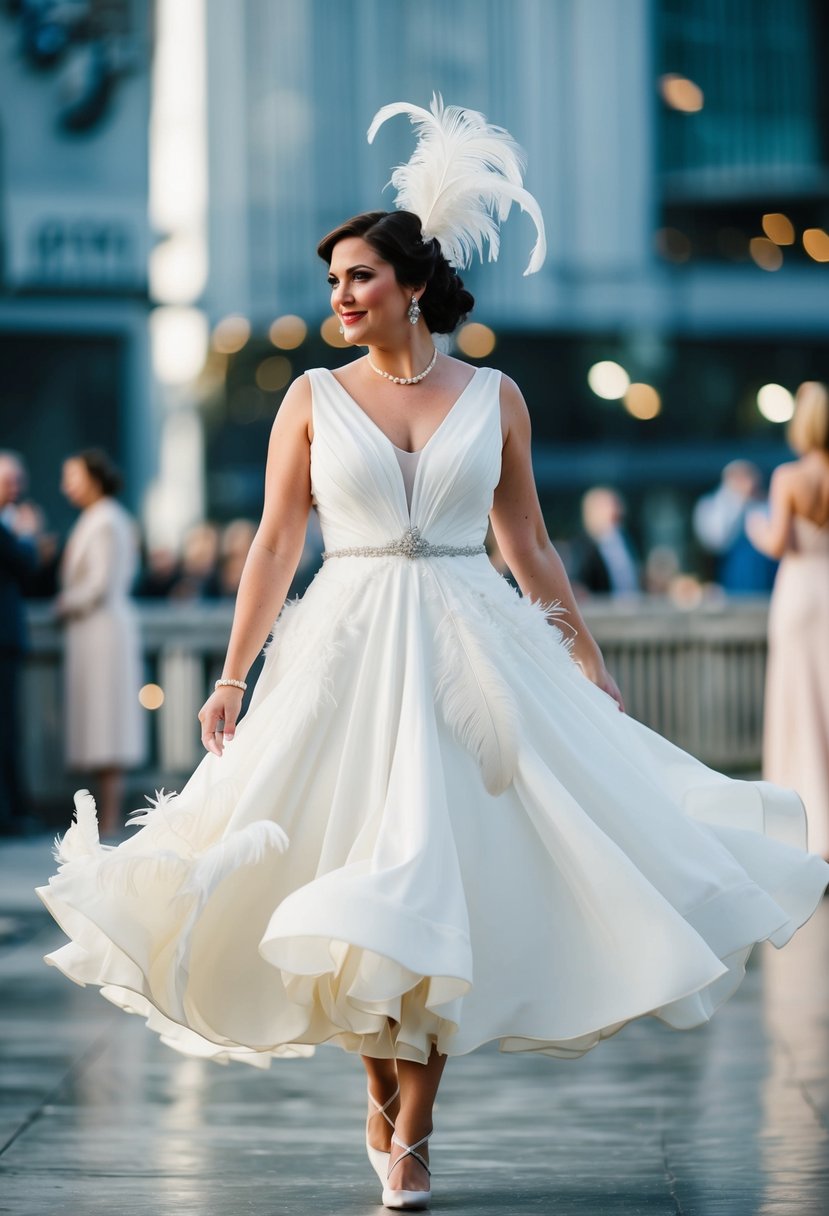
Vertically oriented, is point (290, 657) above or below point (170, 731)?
above

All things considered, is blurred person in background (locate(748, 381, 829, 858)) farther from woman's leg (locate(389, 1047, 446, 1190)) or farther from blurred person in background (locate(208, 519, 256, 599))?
blurred person in background (locate(208, 519, 256, 599))

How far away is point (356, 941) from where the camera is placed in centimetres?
361

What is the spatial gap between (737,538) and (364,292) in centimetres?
1198

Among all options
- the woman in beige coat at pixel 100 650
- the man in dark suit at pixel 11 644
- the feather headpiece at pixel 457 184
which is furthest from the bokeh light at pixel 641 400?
the feather headpiece at pixel 457 184

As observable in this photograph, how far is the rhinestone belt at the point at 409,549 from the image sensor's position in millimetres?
4316

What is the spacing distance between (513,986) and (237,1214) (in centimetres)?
73

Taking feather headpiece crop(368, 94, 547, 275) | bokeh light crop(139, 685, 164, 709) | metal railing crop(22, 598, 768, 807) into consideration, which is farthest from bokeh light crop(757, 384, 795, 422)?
feather headpiece crop(368, 94, 547, 275)

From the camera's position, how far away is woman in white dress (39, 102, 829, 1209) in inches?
154

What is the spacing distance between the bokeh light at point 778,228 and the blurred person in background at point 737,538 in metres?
12.4

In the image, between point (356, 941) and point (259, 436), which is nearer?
point (356, 941)

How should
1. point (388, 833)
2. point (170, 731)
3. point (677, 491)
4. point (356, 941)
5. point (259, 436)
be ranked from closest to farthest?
point (356, 941) → point (388, 833) → point (170, 731) → point (259, 436) → point (677, 491)

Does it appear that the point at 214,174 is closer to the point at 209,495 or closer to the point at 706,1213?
the point at 209,495

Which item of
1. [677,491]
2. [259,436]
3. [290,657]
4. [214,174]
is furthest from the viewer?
[677,491]

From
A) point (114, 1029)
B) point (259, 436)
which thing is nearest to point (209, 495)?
point (259, 436)
